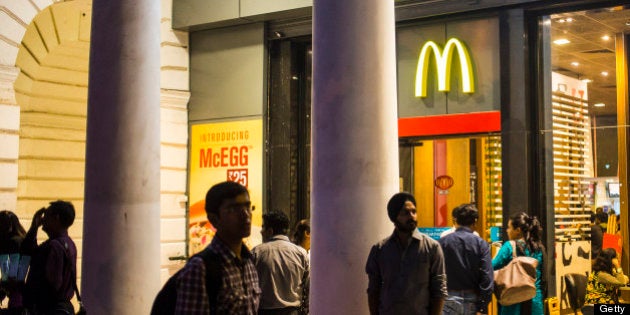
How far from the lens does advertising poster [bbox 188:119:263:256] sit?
13695 millimetres

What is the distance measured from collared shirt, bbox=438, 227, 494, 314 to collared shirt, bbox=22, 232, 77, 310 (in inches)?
118

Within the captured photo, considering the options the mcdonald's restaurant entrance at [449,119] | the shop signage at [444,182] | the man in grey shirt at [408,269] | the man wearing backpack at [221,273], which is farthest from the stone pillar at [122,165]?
the shop signage at [444,182]

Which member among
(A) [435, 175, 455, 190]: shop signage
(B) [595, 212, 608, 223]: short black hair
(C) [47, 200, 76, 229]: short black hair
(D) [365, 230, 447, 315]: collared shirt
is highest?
(A) [435, 175, 455, 190]: shop signage

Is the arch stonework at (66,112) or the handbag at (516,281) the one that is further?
the arch stonework at (66,112)

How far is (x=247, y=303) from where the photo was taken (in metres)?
3.81

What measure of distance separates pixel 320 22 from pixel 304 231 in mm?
2303

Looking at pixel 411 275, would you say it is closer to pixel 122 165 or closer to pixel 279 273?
pixel 279 273

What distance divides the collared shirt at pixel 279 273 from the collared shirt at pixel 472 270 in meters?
1.24

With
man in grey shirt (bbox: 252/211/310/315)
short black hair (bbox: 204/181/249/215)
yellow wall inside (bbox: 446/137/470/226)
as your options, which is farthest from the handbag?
short black hair (bbox: 204/181/249/215)

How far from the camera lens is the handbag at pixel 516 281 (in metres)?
8.44

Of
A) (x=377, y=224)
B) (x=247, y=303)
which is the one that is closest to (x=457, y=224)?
(x=377, y=224)

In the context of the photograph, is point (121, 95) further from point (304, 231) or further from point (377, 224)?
point (377, 224)

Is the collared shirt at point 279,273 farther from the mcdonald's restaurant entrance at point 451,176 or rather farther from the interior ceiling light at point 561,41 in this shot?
the interior ceiling light at point 561,41

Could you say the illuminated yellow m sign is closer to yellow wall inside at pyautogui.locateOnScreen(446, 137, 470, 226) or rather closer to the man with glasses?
yellow wall inside at pyautogui.locateOnScreen(446, 137, 470, 226)
